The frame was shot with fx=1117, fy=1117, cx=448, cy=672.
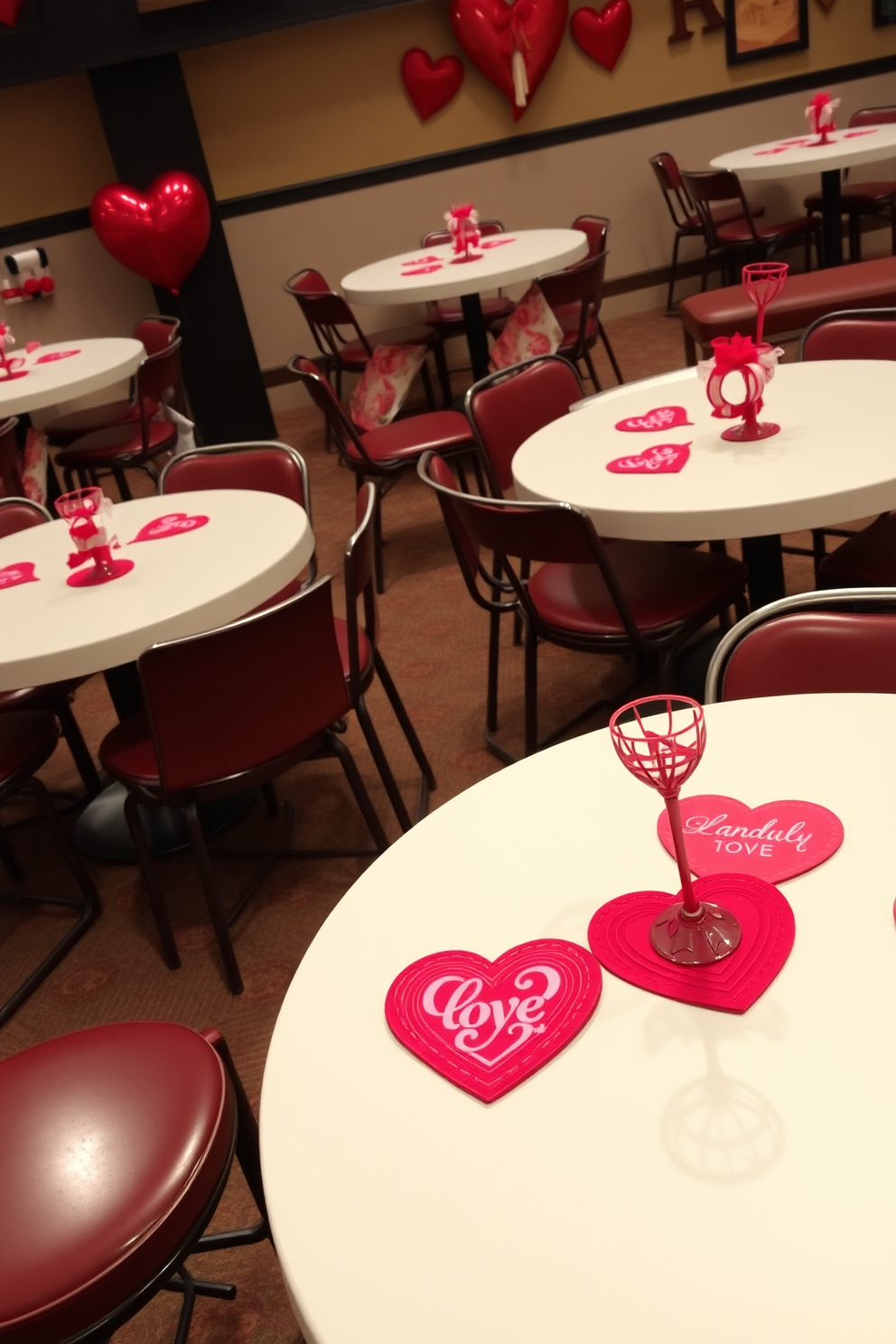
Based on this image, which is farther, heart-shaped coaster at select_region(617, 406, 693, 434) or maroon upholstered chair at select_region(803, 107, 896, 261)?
maroon upholstered chair at select_region(803, 107, 896, 261)

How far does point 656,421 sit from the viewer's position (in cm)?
243

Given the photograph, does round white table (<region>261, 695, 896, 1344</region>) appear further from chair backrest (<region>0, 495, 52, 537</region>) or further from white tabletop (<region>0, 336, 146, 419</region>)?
white tabletop (<region>0, 336, 146, 419</region>)

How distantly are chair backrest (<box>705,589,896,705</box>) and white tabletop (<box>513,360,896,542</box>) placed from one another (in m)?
0.48

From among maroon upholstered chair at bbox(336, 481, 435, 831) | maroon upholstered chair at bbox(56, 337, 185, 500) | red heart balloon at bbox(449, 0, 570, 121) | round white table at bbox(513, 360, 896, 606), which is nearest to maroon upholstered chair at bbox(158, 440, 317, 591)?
maroon upholstered chair at bbox(336, 481, 435, 831)

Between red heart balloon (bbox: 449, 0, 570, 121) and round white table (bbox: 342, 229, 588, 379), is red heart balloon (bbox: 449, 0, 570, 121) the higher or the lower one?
the higher one

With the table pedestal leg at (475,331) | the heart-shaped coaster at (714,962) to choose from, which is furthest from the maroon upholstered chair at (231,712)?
the table pedestal leg at (475,331)

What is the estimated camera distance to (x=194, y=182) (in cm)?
559

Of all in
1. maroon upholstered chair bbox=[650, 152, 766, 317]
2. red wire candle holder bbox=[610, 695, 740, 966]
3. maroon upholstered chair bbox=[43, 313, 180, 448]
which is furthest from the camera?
maroon upholstered chair bbox=[650, 152, 766, 317]

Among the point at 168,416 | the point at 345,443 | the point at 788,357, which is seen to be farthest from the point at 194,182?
the point at 788,357

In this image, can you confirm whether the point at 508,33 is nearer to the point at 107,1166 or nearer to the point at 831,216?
the point at 831,216

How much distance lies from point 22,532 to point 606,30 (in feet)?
16.9

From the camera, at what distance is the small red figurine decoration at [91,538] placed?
2209mm

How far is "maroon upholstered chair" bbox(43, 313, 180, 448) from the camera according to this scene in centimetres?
475

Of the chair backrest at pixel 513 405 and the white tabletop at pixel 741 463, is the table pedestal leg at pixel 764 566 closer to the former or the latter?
the white tabletop at pixel 741 463
